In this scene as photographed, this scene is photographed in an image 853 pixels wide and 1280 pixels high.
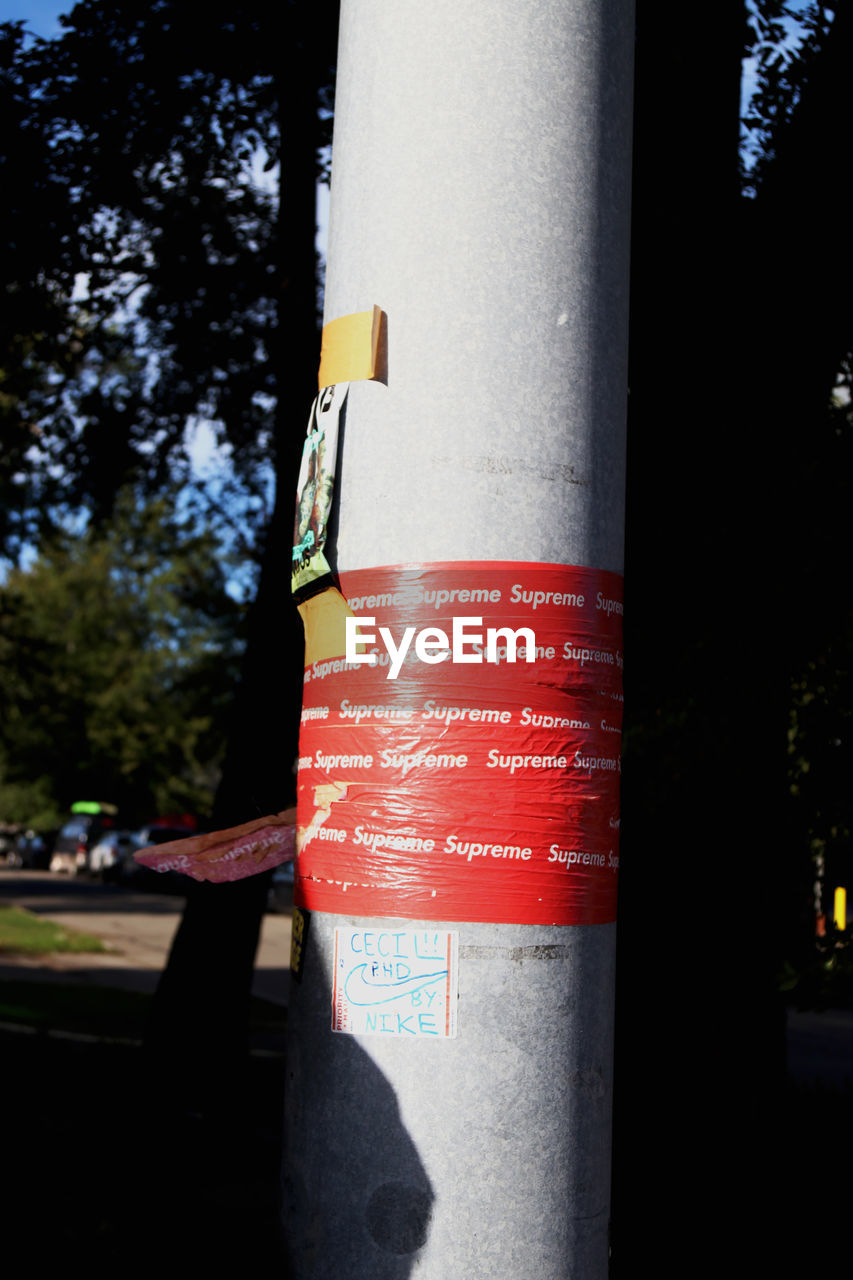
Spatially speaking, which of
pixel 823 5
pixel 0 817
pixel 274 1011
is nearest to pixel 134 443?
pixel 274 1011

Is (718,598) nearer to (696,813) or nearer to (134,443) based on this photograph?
(696,813)

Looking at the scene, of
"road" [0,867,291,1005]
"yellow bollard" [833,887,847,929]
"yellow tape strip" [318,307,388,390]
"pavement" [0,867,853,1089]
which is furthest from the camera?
"road" [0,867,291,1005]


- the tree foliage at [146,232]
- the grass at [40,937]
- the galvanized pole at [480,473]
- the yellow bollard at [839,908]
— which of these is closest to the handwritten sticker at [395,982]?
the galvanized pole at [480,473]

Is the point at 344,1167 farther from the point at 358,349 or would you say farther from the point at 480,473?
the point at 358,349

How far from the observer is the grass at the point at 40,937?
18.9 metres

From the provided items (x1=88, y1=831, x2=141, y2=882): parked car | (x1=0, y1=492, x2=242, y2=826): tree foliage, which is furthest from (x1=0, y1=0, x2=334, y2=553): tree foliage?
(x1=0, y1=492, x2=242, y2=826): tree foliage

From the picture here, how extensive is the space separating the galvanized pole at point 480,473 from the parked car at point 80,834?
155 ft

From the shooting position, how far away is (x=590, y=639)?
2100mm

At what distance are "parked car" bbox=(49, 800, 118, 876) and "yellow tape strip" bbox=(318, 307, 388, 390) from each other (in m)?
47.3

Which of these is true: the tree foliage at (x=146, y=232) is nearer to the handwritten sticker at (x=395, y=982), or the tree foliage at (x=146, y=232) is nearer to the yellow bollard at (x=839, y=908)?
the yellow bollard at (x=839, y=908)

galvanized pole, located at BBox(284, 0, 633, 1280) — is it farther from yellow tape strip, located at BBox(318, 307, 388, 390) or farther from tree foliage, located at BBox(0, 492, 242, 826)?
tree foliage, located at BBox(0, 492, 242, 826)

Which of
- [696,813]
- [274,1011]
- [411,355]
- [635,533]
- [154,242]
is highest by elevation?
[154,242]

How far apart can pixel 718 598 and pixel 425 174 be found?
2510mm

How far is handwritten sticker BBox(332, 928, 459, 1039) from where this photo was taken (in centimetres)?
195
